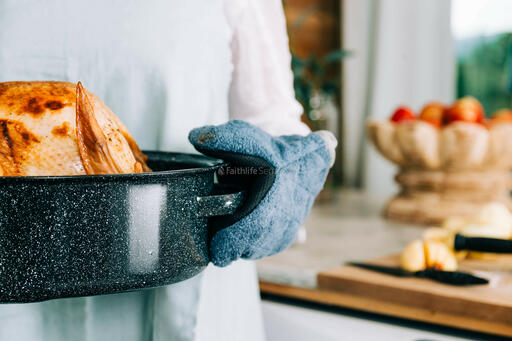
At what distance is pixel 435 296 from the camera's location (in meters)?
0.72

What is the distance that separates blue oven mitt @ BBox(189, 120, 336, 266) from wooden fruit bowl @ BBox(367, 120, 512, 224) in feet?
2.59

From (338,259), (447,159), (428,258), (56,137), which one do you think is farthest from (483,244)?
(56,137)

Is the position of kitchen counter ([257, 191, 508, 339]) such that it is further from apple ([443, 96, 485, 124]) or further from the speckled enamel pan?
the speckled enamel pan

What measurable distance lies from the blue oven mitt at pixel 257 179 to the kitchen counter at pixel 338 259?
0.39 meters

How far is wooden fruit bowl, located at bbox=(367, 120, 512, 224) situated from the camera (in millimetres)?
1141

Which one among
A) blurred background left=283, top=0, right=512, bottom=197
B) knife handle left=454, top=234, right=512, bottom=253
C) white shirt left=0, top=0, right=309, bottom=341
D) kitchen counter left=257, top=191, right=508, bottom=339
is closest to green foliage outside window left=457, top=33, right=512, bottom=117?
blurred background left=283, top=0, right=512, bottom=197

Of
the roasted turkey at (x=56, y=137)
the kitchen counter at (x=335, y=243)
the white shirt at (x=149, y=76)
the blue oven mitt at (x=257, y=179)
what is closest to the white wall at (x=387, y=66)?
the kitchen counter at (x=335, y=243)

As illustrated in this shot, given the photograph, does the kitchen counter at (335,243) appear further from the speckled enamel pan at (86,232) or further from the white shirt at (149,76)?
the speckled enamel pan at (86,232)

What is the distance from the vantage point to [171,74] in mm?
513

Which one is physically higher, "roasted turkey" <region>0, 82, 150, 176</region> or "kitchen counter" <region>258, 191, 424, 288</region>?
"roasted turkey" <region>0, 82, 150, 176</region>

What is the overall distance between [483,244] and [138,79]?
586 millimetres

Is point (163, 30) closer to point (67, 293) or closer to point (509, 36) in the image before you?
point (67, 293)

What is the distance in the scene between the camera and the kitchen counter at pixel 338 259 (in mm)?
765

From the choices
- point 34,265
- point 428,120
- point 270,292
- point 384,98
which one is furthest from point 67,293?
point 384,98
